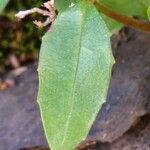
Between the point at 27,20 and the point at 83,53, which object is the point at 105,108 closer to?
the point at 83,53

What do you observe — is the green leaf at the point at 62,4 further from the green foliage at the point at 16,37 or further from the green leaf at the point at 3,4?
the green foliage at the point at 16,37

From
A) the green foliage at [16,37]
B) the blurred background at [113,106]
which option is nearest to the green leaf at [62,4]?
the blurred background at [113,106]

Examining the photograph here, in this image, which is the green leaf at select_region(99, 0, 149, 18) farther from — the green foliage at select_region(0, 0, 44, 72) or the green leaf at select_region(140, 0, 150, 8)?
the green foliage at select_region(0, 0, 44, 72)

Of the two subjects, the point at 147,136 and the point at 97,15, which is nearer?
the point at 97,15

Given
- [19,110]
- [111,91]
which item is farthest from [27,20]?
[111,91]

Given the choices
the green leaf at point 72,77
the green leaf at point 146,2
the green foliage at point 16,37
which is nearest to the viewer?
the green leaf at point 72,77

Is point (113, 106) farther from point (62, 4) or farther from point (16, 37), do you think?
point (16, 37)
